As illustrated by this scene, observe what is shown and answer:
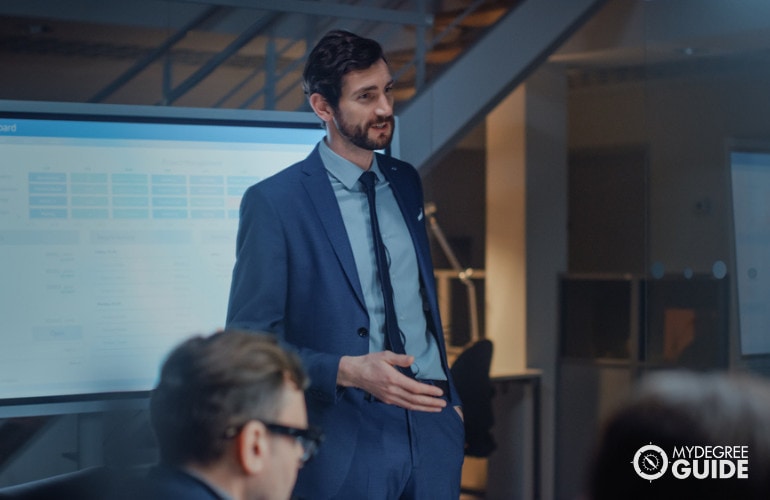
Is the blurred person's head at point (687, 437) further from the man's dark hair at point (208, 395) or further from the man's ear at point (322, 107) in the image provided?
the man's ear at point (322, 107)

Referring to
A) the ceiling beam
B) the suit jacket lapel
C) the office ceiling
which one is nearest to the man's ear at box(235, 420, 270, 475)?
the suit jacket lapel

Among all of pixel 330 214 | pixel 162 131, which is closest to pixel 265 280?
pixel 330 214

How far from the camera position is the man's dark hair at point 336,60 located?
2.29 metres

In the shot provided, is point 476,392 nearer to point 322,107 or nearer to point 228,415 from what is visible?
point 322,107

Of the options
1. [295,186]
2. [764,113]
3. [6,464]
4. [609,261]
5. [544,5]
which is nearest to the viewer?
[295,186]

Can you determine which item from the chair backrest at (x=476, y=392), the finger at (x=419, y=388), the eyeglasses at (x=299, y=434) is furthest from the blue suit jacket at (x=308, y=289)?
the chair backrest at (x=476, y=392)

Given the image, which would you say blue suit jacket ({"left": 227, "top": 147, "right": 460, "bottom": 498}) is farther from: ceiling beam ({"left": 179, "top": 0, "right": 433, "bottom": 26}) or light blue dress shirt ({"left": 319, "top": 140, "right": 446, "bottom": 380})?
ceiling beam ({"left": 179, "top": 0, "right": 433, "bottom": 26})

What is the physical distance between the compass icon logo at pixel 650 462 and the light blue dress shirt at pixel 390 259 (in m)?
1.31

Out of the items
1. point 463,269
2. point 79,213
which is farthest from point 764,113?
point 79,213

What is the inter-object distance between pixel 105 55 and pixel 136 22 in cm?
19

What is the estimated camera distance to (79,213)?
8.64 feet

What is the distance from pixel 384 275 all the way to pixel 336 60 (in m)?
0.49

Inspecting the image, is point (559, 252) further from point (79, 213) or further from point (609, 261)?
point (79, 213)

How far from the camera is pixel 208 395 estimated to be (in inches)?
48.9
